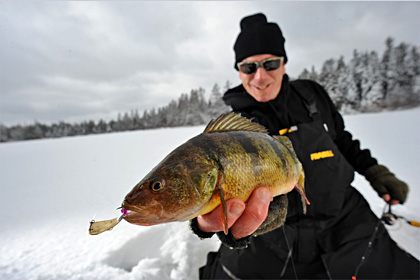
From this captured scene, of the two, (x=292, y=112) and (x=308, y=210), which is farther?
(x=292, y=112)

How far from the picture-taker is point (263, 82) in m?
3.31

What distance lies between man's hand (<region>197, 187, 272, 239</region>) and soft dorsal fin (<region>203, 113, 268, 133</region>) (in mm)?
515

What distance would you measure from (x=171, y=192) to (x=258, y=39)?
331cm

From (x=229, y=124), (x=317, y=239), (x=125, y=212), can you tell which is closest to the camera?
(x=125, y=212)

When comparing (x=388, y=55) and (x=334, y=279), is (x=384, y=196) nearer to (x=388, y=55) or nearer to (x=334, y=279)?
(x=334, y=279)

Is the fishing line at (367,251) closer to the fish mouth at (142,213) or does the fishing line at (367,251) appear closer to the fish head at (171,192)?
the fish head at (171,192)

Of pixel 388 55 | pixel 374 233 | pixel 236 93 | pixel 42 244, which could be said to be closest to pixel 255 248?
pixel 374 233

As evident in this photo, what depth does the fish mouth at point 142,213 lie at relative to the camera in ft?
3.23

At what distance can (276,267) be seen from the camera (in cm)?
295

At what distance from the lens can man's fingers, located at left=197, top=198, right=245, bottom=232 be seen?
1.35 m

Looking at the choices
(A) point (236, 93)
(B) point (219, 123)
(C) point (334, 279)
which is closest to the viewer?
(B) point (219, 123)

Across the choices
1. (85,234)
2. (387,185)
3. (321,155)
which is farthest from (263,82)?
(85,234)

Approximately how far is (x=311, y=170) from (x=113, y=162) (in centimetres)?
325

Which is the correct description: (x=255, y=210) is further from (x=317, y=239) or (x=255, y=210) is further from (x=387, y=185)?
(x=387, y=185)
